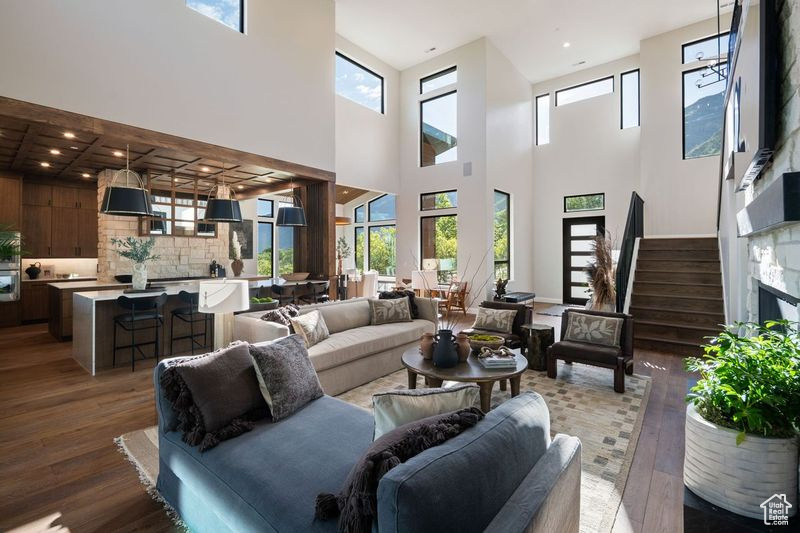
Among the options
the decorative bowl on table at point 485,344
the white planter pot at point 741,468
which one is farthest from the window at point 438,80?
the white planter pot at point 741,468

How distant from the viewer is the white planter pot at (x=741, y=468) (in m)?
1.08

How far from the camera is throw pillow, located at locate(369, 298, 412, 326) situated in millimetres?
4809

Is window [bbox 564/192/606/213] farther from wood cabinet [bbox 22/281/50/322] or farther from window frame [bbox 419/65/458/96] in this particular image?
wood cabinet [bbox 22/281/50/322]

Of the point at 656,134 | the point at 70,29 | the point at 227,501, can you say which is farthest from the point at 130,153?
the point at 656,134

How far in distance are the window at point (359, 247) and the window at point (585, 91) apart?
253 inches

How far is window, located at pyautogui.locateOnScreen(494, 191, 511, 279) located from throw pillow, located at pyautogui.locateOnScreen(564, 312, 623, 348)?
4.67 m

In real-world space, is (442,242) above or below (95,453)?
above

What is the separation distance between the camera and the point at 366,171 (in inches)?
357

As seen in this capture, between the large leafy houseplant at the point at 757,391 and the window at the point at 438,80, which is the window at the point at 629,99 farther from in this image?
the large leafy houseplant at the point at 757,391

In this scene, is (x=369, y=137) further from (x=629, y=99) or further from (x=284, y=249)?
(x=629, y=99)

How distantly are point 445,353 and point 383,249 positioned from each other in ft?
26.7

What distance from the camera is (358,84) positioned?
29.3 ft

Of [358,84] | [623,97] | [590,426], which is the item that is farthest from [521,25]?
[590,426]

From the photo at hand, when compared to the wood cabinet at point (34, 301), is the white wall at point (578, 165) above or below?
above
